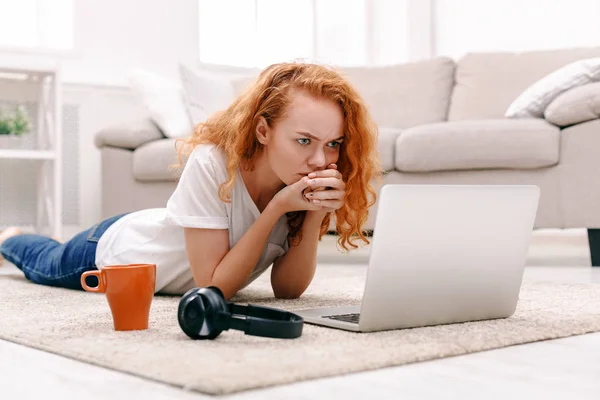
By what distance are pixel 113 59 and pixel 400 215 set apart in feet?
11.3

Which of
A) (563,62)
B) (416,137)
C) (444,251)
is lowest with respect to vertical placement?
(444,251)

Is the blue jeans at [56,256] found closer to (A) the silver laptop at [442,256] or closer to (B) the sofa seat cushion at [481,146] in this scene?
(A) the silver laptop at [442,256]

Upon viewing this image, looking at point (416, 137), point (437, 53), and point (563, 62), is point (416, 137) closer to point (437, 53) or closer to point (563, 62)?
point (563, 62)

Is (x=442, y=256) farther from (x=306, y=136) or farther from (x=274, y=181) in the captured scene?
(x=274, y=181)

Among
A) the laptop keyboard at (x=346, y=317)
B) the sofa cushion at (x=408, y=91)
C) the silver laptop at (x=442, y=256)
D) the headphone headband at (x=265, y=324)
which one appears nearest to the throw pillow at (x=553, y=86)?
the sofa cushion at (x=408, y=91)

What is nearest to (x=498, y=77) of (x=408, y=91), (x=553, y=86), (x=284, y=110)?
(x=408, y=91)

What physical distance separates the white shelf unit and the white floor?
232 centimetres

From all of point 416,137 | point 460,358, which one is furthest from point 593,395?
point 416,137

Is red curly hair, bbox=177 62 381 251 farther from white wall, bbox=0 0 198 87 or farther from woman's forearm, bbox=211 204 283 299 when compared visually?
white wall, bbox=0 0 198 87

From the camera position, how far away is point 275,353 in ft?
3.14

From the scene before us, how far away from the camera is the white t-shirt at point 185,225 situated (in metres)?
1.43

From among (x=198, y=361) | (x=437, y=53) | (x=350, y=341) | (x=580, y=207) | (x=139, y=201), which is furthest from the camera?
(x=437, y=53)

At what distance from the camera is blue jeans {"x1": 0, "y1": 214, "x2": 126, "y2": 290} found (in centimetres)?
186

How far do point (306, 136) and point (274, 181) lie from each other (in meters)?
0.19
